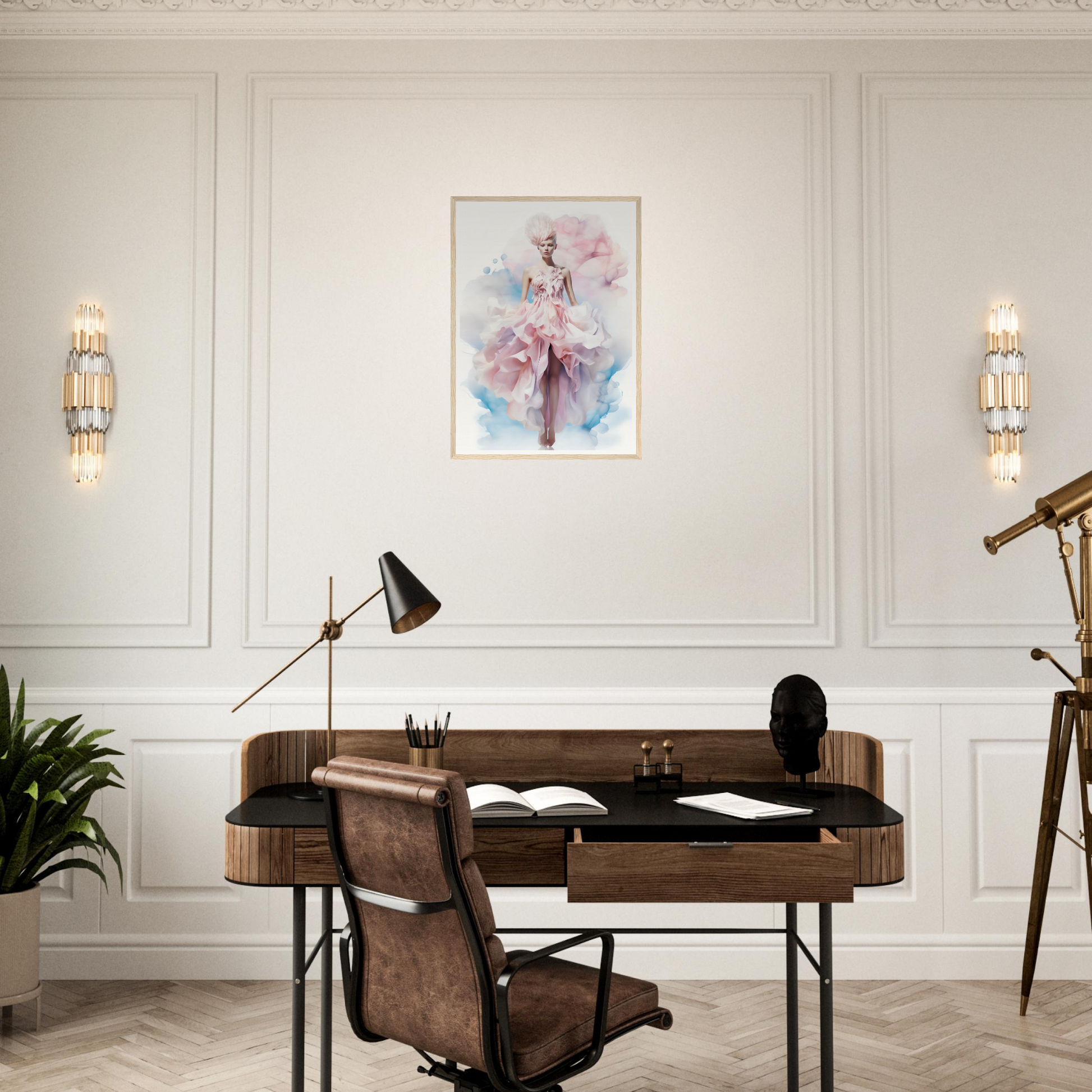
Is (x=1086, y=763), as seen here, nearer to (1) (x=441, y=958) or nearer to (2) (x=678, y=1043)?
(2) (x=678, y=1043)

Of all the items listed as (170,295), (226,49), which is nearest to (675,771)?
(170,295)

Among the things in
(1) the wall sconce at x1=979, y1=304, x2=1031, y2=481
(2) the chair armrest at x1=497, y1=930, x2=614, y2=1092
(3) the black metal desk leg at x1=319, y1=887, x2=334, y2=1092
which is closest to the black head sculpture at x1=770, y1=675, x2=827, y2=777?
(2) the chair armrest at x1=497, y1=930, x2=614, y2=1092

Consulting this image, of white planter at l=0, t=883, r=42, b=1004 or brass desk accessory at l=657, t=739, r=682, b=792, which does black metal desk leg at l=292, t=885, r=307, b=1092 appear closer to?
brass desk accessory at l=657, t=739, r=682, b=792

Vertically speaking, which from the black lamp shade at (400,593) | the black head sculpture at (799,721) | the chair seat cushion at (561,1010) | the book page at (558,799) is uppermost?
the black lamp shade at (400,593)

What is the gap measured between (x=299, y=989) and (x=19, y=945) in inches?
53.2

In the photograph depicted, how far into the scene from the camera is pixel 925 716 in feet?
11.4

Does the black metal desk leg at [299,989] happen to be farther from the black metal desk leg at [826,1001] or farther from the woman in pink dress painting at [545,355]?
the woman in pink dress painting at [545,355]

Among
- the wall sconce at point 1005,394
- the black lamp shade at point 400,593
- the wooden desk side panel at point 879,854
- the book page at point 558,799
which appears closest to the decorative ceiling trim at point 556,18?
the wall sconce at point 1005,394

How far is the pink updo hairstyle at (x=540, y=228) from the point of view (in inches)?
141

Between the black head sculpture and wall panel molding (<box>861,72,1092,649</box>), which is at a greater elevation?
wall panel molding (<box>861,72,1092,649</box>)

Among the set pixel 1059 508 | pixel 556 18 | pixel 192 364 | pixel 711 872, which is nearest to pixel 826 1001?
pixel 711 872

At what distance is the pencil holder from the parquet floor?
94 cm

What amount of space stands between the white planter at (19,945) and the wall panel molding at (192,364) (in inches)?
34.1

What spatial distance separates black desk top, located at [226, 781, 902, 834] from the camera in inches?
85.4
